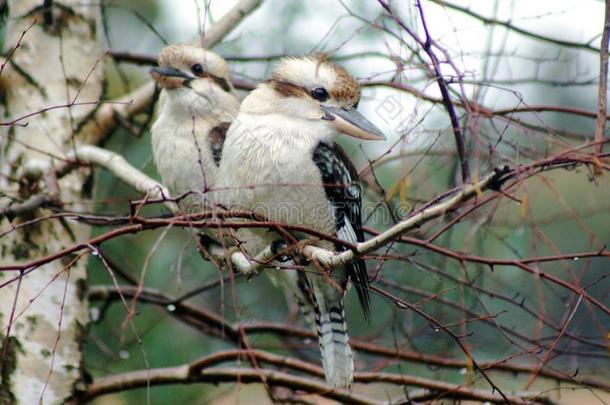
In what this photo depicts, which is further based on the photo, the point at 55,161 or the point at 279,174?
the point at 55,161

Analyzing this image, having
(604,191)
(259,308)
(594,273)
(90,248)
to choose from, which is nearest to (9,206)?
(90,248)

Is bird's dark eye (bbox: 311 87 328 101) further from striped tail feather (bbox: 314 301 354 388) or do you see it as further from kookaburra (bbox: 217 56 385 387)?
striped tail feather (bbox: 314 301 354 388)

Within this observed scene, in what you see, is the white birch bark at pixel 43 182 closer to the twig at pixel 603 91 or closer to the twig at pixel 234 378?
the twig at pixel 234 378

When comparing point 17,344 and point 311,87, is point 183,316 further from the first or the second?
point 311,87

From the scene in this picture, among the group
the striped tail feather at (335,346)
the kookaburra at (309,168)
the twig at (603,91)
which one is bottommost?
the twig at (603,91)

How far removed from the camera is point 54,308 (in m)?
3.31

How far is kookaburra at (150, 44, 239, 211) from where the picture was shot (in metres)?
3.48

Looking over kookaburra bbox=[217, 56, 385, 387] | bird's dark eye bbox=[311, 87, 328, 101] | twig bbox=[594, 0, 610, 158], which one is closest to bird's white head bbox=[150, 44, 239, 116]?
kookaburra bbox=[217, 56, 385, 387]

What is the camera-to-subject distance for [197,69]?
3605 millimetres

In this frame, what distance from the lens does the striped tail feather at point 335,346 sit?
318 cm

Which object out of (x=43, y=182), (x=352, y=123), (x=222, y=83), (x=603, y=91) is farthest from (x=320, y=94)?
(x=603, y=91)

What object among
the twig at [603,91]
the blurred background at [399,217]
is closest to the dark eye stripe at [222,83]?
the blurred background at [399,217]

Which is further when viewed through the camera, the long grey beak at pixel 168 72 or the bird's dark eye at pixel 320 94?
the long grey beak at pixel 168 72

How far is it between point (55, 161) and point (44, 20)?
69 cm
